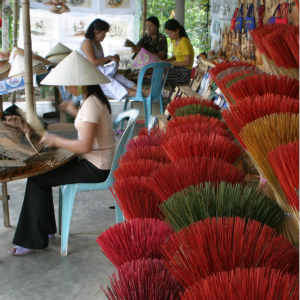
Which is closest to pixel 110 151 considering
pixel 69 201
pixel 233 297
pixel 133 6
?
pixel 69 201

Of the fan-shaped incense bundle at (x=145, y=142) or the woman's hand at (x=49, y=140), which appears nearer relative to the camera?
the fan-shaped incense bundle at (x=145, y=142)

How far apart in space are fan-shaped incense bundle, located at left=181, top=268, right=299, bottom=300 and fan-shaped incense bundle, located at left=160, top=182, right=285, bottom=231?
0.20 meters

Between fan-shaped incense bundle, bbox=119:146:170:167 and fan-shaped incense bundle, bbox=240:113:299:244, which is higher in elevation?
fan-shaped incense bundle, bbox=240:113:299:244

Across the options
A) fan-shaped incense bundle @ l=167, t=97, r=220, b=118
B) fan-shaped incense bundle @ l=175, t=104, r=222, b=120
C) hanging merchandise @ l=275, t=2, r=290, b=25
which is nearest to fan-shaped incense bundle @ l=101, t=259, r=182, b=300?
fan-shaped incense bundle @ l=175, t=104, r=222, b=120

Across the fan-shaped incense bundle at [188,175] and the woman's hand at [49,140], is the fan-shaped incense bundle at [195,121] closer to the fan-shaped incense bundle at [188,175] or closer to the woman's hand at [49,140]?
the fan-shaped incense bundle at [188,175]

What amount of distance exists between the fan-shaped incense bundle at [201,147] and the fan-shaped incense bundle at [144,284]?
0.45 metres

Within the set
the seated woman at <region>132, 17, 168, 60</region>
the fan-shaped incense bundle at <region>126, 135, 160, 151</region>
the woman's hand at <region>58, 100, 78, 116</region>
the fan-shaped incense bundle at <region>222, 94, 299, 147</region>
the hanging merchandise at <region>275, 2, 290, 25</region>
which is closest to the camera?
the fan-shaped incense bundle at <region>222, 94, 299, 147</region>

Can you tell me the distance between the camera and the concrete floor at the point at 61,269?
6.09 feet

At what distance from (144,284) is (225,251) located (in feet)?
0.38

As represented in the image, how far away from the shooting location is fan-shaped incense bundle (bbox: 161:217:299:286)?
52 cm

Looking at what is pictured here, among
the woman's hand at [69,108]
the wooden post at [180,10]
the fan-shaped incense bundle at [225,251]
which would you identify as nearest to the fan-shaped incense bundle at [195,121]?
the fan-shaped incense bundle at [225,251]

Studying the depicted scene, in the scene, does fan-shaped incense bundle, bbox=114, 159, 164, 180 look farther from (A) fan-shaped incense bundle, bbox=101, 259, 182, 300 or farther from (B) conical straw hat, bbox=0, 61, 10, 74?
(B) conical straw hat, bbox=0, 61, 10, 74

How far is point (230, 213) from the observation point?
65cm

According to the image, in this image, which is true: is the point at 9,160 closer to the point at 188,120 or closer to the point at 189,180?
the point at 188,120
